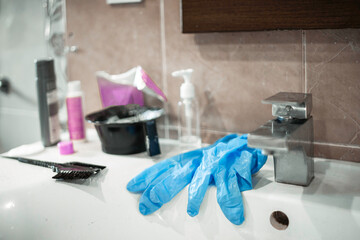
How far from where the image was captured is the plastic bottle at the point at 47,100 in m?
1.17

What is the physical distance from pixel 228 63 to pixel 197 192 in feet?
1.37

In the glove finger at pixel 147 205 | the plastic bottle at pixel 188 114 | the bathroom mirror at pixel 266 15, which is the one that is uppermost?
the bathroom mirror at pixel 266 15

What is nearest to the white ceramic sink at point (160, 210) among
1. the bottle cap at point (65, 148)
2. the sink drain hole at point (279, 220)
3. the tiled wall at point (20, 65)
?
the sink drain hole at point (279, 220)

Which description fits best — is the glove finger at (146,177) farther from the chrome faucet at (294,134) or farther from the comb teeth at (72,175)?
the chrome faucet at (294,134)

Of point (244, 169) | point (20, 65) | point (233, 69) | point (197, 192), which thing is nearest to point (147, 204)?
point (197, 192)

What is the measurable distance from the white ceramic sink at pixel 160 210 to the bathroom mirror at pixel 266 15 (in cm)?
35

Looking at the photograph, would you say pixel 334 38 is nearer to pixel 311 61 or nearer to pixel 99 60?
pixel 311 61

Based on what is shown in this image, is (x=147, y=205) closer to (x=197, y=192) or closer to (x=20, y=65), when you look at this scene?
(x=197, y=192)

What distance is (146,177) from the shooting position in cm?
93

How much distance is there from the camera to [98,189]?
94 cm

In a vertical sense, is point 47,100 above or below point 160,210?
above

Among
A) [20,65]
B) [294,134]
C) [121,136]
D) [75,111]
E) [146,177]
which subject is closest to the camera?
[294,134]

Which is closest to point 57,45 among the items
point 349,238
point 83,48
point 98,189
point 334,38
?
point 83,48

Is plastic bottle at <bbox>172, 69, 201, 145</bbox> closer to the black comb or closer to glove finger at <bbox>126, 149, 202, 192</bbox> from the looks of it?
glove finger at <bbox>126, 149, 202, 192</bbox>
